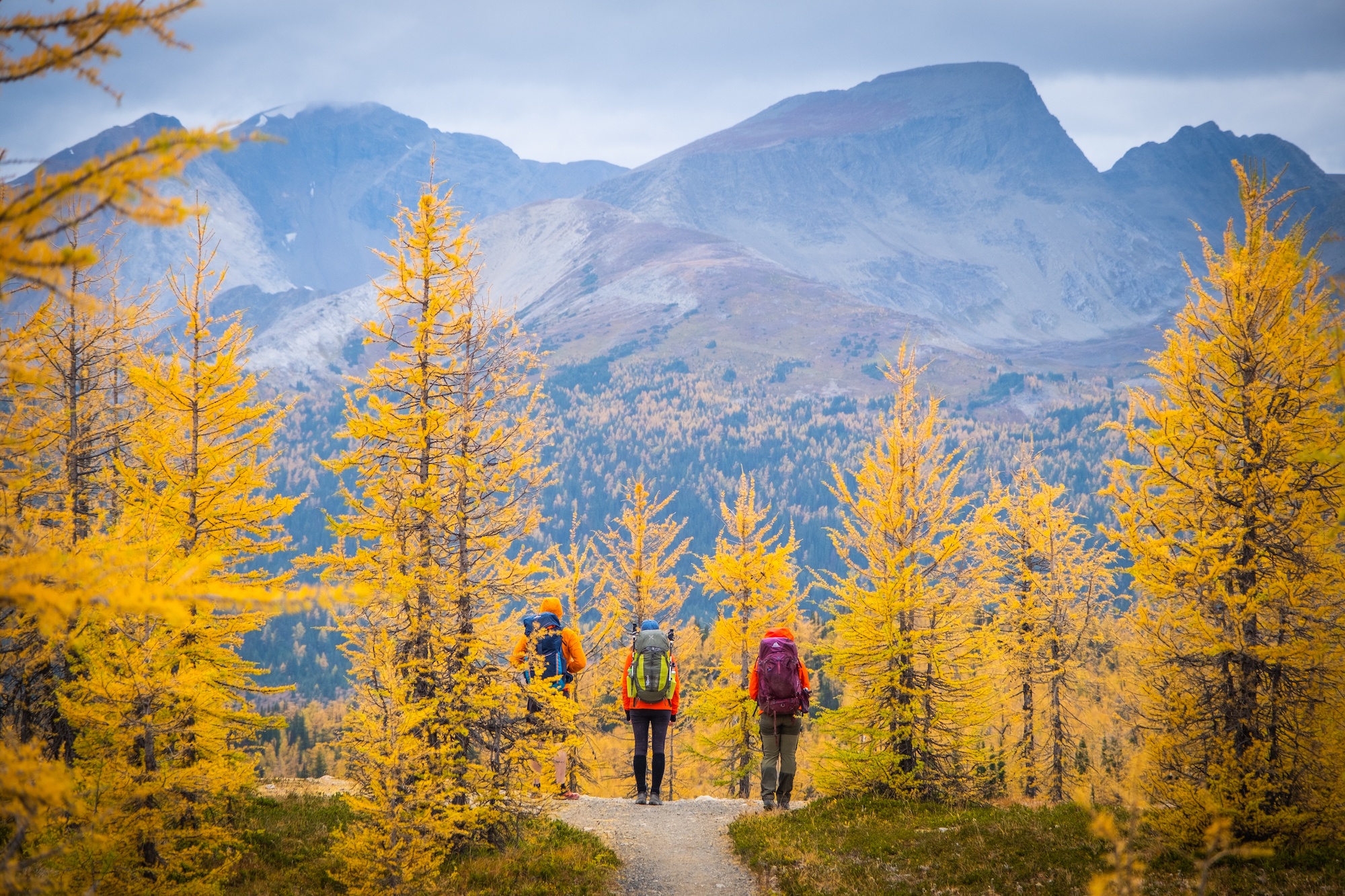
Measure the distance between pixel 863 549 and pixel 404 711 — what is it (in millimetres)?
9541

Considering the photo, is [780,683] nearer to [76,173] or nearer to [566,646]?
[566,646]

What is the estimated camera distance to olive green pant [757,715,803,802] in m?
11.7

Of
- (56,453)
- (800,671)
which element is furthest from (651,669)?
(56,453)

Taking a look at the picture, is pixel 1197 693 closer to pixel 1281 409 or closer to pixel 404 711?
pixel 1281 409

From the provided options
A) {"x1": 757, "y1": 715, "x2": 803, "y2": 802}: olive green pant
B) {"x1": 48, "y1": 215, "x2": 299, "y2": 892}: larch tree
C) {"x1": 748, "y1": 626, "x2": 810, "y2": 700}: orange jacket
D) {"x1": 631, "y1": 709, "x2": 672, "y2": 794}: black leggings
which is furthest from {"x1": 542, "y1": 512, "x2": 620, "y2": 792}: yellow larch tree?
{"x1": 48, "y1": 215, "x2": 299, "y2": 892}: larch tree

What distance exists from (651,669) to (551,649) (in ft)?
5.30

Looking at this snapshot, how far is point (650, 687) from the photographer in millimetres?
11820

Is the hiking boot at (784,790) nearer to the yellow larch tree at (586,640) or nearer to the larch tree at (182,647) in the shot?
the yellow larch tree at (586,640)

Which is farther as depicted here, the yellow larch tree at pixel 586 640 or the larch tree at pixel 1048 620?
the larch tree at pixel 1048 620

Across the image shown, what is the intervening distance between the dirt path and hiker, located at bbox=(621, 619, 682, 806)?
3.53 ft

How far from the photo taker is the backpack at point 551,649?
37.8 feet

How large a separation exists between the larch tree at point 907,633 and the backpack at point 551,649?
15.8 ft

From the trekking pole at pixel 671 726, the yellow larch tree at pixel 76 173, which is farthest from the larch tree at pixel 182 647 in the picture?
the trekking pole at pixel 671 726

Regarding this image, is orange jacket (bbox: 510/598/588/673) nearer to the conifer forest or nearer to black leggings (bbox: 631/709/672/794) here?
the conifer forest
